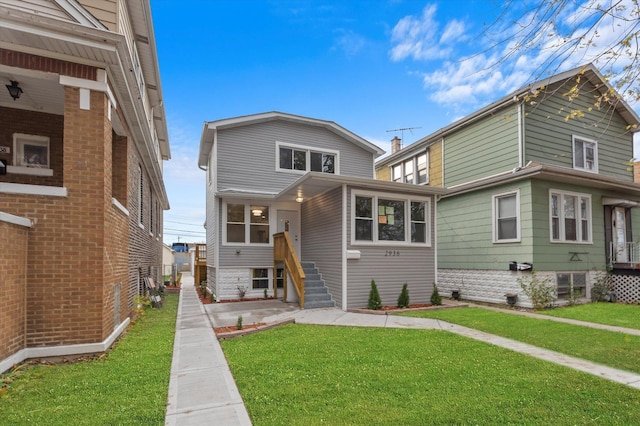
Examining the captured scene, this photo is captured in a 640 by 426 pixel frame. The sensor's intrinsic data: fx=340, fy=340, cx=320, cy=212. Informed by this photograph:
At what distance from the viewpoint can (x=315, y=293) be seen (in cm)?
1009

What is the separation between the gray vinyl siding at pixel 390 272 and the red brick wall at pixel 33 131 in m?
6.85

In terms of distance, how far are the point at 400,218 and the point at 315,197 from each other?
290 centimetres

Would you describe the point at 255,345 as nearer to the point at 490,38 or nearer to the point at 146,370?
the point at 146,370

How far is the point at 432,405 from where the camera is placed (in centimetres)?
347

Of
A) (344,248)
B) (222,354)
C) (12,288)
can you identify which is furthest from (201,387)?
(344,248)

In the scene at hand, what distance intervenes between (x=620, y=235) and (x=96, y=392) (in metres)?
16.1

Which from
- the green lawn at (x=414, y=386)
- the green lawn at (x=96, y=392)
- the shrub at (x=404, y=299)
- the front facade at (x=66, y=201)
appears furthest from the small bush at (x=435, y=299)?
the front facade at (x=66, y=201)

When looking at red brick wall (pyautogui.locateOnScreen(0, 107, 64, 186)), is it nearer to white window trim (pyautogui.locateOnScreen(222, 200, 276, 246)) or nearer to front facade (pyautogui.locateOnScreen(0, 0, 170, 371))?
front facade (pyautogui.locateOnScreen(0, 0, 170, 371))

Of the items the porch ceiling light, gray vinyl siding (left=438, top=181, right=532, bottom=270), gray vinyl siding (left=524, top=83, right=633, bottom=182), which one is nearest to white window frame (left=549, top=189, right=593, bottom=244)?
gray vinyl siding (left=438, top=181, right=532, bottom=270)

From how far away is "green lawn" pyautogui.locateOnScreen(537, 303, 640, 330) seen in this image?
7971mm

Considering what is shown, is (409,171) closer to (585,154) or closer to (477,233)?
(477,233)

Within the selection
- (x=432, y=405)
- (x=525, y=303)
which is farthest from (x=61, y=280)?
(x=525, y=303)

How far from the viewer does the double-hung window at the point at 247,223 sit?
1211 cm

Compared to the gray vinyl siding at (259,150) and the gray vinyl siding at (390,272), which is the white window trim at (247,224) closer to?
the gray vinyl siding at (259,150)
